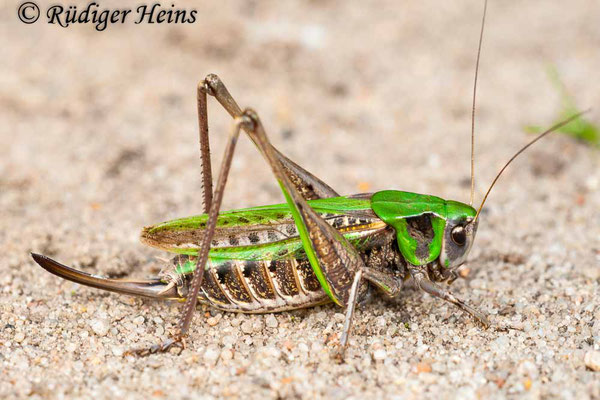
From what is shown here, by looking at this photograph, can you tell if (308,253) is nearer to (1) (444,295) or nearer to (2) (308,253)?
(2) (308,253)

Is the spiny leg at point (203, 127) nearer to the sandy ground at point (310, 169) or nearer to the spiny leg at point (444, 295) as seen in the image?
the sandy ground at point (310, 169)

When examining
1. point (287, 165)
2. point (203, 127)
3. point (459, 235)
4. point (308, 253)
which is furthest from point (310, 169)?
point (308, 253)

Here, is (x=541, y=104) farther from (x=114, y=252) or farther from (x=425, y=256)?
(x=114, y=252)

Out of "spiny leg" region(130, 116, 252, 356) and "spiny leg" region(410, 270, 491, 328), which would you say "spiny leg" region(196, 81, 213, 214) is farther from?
"spiny leg" region(410, 270, 491, 328)

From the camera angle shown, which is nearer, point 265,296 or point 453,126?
point 265,296

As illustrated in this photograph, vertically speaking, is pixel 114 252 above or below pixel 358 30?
below

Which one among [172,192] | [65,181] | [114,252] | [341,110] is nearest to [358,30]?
[341,110]

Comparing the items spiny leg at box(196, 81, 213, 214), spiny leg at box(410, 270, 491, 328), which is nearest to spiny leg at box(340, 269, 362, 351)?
spiny leg at box(410, 270, 491, 328)
